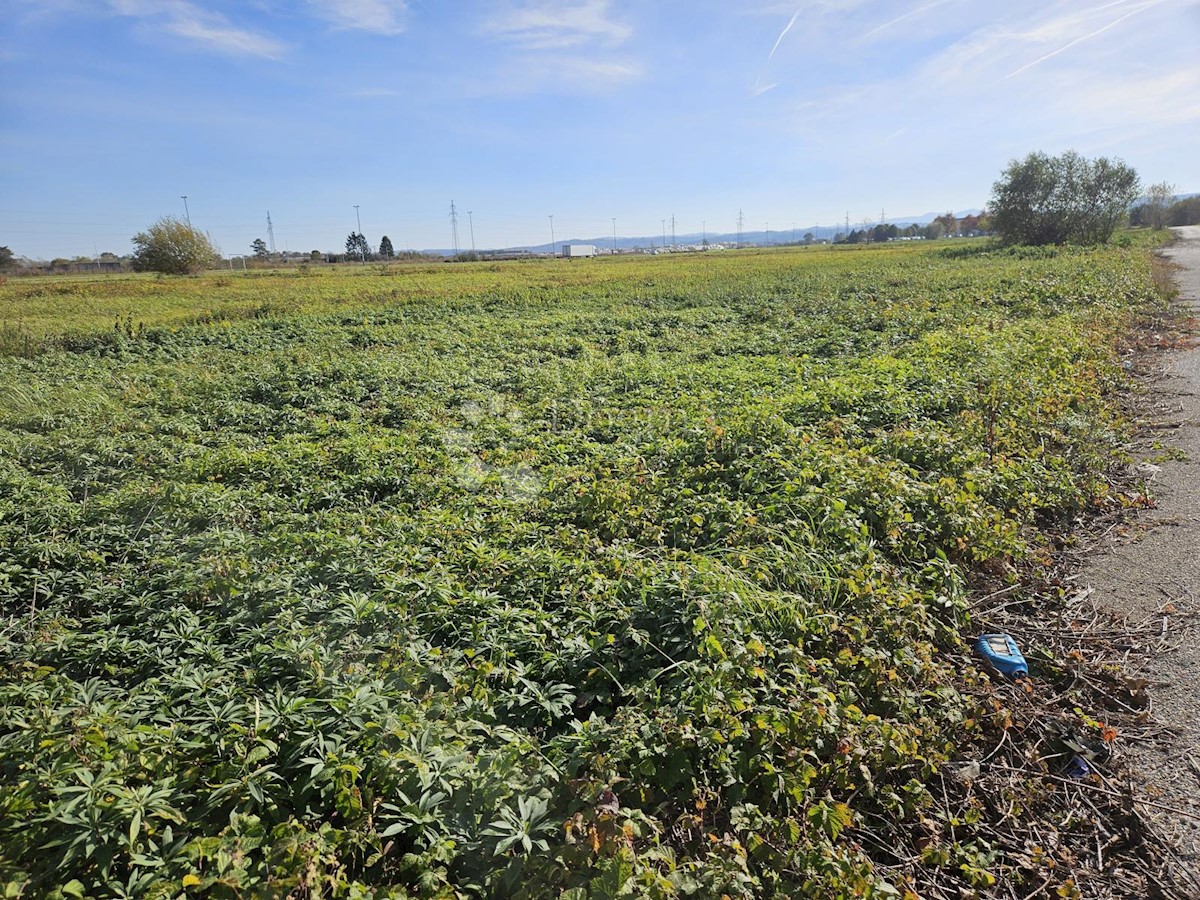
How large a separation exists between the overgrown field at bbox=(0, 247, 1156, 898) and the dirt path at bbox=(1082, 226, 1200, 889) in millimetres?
546

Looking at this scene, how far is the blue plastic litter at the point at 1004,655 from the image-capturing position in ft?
12.1

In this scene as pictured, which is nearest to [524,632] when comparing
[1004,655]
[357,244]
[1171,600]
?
[1004,655]

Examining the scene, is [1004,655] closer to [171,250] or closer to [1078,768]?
[1078,768]

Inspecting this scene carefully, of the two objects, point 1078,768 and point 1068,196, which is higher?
point 1068,196

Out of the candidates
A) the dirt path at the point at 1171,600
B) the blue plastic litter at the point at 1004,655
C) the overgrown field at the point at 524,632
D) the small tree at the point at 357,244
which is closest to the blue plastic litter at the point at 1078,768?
the dirt path at the point at 1171,600

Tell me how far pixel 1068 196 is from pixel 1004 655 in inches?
2492

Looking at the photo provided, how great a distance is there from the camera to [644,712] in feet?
9.71

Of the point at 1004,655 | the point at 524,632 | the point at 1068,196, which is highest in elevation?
the point at 1068,196

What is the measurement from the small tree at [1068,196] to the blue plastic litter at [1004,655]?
60884mm

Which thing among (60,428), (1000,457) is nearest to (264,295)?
(60,428)

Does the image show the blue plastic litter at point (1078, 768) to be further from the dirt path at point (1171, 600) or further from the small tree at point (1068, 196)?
the small tree at point (1068, 196)

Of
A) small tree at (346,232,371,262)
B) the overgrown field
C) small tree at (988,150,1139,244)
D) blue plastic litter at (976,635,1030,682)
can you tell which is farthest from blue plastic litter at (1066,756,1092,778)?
small tree at (346,232,371,262)

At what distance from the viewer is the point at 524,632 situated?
11.6ft

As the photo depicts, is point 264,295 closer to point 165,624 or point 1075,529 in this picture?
point 165,624
